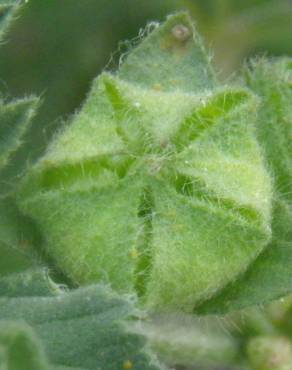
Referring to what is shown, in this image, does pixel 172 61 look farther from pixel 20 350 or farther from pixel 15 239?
pixel 20 350

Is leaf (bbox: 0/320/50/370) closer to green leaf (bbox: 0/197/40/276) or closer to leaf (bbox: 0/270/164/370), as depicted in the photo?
leaf (bbox: 0/270/164/370)

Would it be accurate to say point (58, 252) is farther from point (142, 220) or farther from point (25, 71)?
point (25, 71)

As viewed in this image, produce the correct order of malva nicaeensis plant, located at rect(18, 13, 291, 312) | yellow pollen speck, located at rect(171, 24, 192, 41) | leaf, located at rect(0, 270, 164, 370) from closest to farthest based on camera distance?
leaf, located at rect(0, 270, 164, 370) → malva nicaeensis plant, located at rect(18, 13, 291, 312) → yellow pollen speck, located at rect(171, 24, 192, 41)

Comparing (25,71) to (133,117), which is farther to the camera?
(25,71)

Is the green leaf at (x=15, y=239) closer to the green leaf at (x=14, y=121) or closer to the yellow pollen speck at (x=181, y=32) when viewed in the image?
the green leaf at (x=14, y=121)

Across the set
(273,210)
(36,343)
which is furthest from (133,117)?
(36,343)

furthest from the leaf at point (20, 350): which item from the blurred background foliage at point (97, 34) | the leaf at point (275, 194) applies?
the blurred background foliage at point (97, 34)

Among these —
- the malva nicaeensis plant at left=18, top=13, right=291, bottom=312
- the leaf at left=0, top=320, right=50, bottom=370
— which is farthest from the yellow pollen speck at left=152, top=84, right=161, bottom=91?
the leaf at left=0, top=320, right=50, bottom=370
